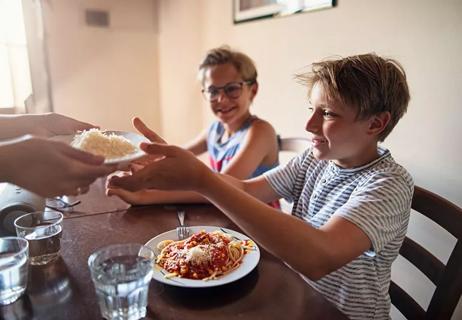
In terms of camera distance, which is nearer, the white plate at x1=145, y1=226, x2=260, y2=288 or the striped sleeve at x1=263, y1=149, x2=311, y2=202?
the white plate at x1=145, y1=226, x2=260, y2=288

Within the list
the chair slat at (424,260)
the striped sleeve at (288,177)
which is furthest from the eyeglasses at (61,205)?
the chair slat at (424,260)

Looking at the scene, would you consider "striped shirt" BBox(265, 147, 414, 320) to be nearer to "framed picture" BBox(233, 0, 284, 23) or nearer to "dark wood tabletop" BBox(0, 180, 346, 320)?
"dark wood tabletop" BBox(0, 180, 346, 320)

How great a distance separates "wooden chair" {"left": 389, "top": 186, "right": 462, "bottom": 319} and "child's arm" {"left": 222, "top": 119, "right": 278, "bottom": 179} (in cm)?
65

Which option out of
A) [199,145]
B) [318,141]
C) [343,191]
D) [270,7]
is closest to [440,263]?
[343,191]

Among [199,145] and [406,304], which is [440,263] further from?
[199,145]

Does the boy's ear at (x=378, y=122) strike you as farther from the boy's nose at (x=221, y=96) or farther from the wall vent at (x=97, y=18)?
the wall vent at (x=97, y=18)

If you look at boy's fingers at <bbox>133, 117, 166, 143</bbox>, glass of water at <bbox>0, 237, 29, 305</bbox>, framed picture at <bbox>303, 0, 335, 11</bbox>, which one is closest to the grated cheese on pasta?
boy's fingers at <bbox>133, 117, 166, 143</bbox>

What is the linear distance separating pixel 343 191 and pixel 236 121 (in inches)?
32.8

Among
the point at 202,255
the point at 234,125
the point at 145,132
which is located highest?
the point at 145,132

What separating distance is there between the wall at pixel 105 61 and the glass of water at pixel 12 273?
225cm

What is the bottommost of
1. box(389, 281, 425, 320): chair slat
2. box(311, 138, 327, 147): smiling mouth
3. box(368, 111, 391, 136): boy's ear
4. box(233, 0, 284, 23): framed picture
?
box(389, 281, 425, 320): chair slat

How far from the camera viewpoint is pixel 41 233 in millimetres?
847

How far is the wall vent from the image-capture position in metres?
2.70

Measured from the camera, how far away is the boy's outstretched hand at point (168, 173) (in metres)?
0.76
